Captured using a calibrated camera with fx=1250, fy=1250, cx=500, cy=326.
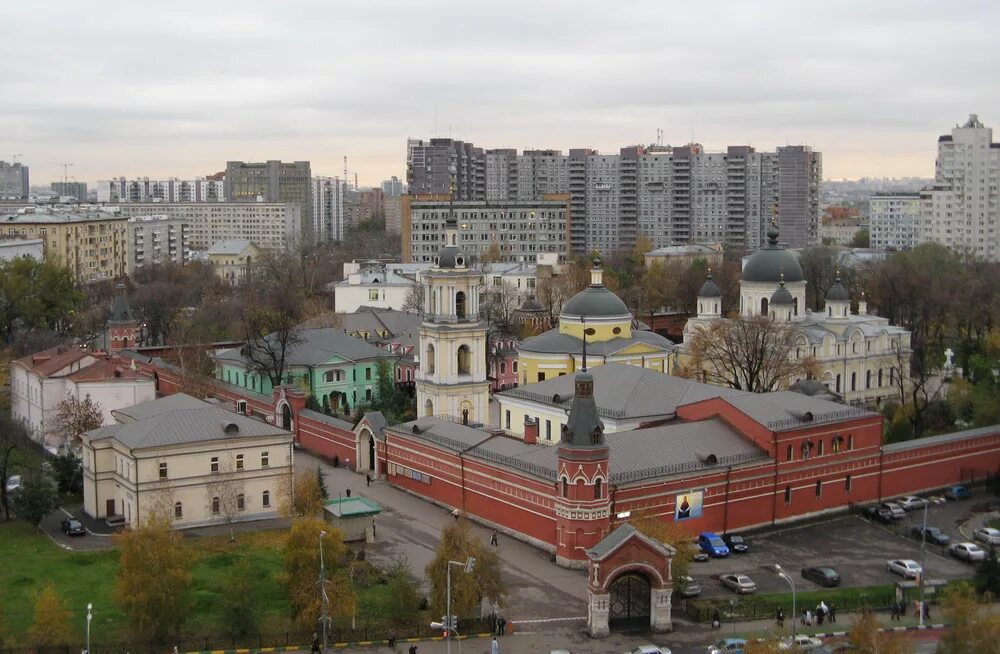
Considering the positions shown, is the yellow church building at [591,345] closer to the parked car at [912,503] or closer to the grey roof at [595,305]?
the grey roof at [595,305]

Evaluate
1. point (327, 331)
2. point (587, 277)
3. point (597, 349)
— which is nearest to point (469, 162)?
point (587, 277)

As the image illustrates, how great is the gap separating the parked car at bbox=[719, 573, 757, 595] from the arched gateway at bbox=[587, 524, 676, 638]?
9.33 ft

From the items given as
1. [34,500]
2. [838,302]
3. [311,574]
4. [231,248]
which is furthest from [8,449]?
[231,248]

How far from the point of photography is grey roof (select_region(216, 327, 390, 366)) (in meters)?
58.8

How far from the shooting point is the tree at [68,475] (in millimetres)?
42500

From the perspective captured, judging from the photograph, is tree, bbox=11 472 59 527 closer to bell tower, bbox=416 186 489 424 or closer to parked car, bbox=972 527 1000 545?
bell tower, bbox=416 186 489 424

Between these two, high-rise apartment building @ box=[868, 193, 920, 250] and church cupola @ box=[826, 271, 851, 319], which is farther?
high-rise apartment building @ box=[868, 193, 920, 250]

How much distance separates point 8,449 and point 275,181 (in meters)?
150

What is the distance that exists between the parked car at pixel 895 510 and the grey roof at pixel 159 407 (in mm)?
22711

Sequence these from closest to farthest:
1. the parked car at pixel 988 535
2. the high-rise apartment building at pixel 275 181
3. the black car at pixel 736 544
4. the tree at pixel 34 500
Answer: the black car at pixel 736 544, the parked car at pixel 988 535, the tree at pixel 34 500, the high-rise apartment building at pixel 275 181

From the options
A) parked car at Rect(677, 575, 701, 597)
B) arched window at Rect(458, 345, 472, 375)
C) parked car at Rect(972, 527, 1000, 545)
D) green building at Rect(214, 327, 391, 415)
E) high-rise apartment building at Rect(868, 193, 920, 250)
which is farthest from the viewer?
high-rise apartment building at Rect(868, 193, 920, 250)

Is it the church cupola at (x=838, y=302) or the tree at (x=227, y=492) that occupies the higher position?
the church cupola at (x=838, y=302)

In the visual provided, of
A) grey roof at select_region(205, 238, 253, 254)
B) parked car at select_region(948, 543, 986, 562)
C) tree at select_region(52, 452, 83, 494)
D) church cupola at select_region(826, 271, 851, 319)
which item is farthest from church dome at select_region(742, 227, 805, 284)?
grey roof at select_region(205, 238, 253, 254)

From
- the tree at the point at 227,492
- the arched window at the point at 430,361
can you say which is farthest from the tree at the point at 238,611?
the arched window at the point at 430,361
